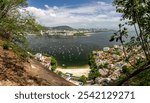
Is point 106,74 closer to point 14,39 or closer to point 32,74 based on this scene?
point 32,74

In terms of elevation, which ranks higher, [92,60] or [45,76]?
[45,76]

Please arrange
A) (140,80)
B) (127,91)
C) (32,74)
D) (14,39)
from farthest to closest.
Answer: (32,74) < (14,39) < (140,80) < (127,91)

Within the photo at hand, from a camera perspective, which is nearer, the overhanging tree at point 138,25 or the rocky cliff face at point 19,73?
the overhanging tree at point 138,25

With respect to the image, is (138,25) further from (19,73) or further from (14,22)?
(19,73)

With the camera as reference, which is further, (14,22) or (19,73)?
(19,73)

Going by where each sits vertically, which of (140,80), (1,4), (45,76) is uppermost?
(1,4)

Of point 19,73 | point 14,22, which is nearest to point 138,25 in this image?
point 14,22

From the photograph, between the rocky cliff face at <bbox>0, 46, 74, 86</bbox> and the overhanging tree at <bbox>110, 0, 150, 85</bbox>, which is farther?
the rocky cliff face at <bbox>0, 46, 74, 86</bbox>

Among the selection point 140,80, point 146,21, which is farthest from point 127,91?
point 146,21
